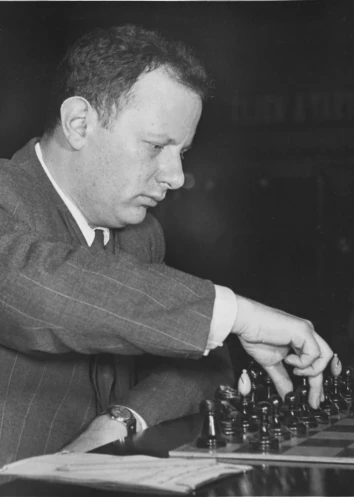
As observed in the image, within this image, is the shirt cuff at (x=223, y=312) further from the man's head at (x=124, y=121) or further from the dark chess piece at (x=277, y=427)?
the man's head at (x=124, y=121)

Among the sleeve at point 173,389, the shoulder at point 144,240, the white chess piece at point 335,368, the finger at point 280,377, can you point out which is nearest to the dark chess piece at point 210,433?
the finger at point 280,377

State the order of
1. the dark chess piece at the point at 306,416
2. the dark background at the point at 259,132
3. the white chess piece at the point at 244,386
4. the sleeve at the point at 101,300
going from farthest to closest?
1. the dark background at the point at 259,132
2. the white chess piece at the point at 244,386
3. the dark chess piece at the point at 306,416
4. the sleeve at the point at 101,300

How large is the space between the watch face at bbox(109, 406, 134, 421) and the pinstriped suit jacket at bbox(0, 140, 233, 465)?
56mm

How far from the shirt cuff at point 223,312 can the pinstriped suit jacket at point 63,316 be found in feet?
0.06

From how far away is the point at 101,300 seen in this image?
132cm

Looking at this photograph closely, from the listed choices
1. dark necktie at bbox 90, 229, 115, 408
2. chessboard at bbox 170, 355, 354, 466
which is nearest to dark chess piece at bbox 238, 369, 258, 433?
chessboard at bbox 170, 355, 354, 466

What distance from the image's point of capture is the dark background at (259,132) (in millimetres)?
3195

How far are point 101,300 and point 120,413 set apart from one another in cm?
40

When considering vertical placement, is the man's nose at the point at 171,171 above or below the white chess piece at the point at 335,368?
above

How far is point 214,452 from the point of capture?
4.03 feet

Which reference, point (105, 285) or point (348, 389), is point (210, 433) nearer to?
point (105, 285)

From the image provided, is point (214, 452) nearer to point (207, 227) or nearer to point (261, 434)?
point (261, 434)

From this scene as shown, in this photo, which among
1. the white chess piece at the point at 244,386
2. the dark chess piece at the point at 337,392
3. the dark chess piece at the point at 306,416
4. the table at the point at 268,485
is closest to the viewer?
the table at the point at 268,485

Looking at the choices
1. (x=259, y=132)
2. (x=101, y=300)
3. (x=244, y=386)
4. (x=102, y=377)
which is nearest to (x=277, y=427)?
(x=244, y=386)
